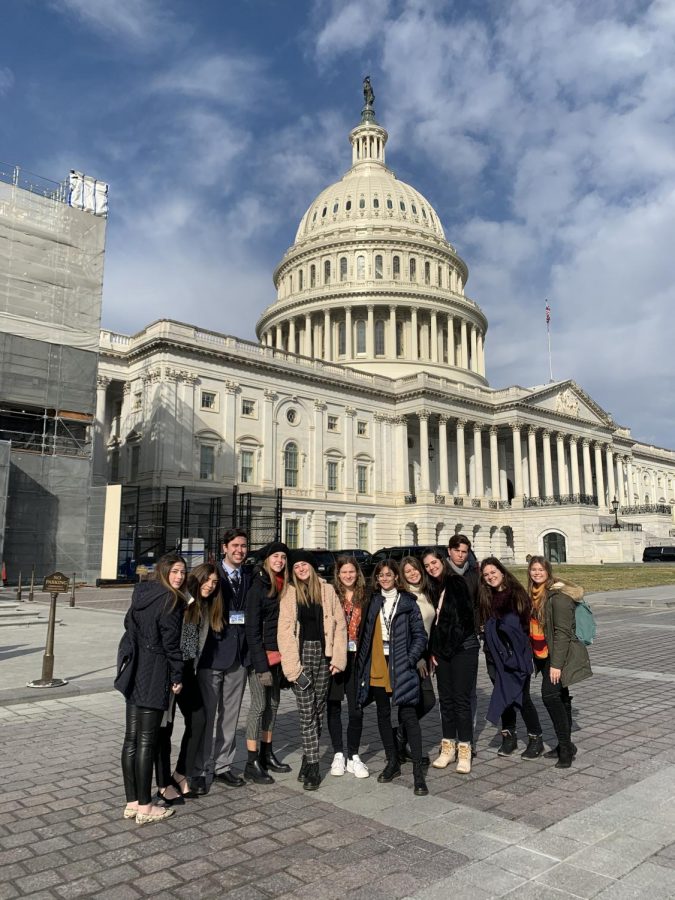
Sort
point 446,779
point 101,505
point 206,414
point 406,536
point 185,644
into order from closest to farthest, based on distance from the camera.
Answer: point 185,644, point 446,779, point 101,505, point 206,414, point 406,536

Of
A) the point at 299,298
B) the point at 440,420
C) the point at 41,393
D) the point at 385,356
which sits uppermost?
the point at 299,298

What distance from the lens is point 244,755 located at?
7.03m

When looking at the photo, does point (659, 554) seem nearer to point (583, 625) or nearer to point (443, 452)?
point (443, 452)

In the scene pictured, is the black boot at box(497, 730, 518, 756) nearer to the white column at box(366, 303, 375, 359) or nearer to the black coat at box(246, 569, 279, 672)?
the black coat at box(246, 569, 279, 672)

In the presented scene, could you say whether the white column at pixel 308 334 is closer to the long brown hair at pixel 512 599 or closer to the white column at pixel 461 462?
the white column at pixel 461 462

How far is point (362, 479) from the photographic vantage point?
205 feet

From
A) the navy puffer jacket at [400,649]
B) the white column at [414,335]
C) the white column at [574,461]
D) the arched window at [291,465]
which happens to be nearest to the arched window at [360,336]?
the white column at [414,335]

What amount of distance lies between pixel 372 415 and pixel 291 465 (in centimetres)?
1093

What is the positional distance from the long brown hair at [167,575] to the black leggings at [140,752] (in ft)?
2.84

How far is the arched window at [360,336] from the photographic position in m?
78.4

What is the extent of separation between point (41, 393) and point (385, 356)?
4702 centimetres

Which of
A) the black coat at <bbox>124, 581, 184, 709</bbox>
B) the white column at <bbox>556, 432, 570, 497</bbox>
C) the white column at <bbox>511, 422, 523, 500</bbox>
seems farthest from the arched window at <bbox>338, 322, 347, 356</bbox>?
the black coat at <bbox>124, 581, 184, 709</bbox>

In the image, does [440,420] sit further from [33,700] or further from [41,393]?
[33,700]

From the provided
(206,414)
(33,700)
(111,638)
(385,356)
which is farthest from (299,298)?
(33,700)
